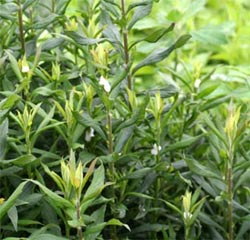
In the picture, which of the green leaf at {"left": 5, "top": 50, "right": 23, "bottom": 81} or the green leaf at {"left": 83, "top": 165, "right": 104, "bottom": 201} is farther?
the green leaf at {"left": 5, "top": 50, "right": 23, "bottom": 81}

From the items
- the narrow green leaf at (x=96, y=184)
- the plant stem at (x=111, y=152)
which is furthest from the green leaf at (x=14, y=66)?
the narrow green leaf at (x=96, y=184)

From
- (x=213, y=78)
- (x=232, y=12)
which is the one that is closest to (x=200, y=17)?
(x=232, y=12)

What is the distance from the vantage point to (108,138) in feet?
6.19

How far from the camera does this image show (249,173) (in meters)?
1.93

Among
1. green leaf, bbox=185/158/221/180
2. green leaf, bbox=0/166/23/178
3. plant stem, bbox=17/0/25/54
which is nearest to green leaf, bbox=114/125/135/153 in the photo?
green leaf, bbox=185/158/221/180

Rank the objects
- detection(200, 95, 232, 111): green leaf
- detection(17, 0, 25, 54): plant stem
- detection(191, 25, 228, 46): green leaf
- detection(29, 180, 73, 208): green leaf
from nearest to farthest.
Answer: detection(29, 180, 73, 208): green leaf, detection(17, 0, 25, 54): plant stem, detection(200, 95, 232, 111): green leaf, detection(191, 25, 228, 46): green leaf

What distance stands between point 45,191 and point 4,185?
307mm

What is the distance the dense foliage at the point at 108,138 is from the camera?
1.81 metres

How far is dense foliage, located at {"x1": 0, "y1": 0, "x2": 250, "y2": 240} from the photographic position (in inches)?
71.3

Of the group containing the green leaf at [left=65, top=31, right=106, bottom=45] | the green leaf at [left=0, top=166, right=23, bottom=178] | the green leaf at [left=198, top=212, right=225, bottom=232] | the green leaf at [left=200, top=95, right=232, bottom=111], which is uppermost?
the green leaf at [left=65, top=31, right=106, bottom=45]

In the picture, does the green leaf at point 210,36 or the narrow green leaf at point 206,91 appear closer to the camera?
the narrow green leaf at point 206,91

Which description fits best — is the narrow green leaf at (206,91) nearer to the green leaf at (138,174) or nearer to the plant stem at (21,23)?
the green leaf at (138,174)

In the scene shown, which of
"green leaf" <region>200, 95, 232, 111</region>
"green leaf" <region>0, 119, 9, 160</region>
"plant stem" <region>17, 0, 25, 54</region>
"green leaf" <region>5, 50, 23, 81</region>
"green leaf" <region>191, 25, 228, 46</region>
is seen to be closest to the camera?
"green leaf" <region>0, 119, 9, 160</region>

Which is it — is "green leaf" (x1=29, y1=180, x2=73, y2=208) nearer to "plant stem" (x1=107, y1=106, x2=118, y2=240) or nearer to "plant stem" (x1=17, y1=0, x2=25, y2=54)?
"plant stem" (x1=107, y1=106, x2=118, y2=240)
